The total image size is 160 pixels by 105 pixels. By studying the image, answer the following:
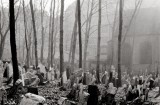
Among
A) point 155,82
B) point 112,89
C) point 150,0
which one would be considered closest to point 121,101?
point 112,89

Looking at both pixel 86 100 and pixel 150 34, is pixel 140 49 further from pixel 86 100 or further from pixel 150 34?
pixel 86 100

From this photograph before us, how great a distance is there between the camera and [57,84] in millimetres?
11180

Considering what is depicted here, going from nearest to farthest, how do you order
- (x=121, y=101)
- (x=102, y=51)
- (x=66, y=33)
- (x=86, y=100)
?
(x=86, y=100) < (x=121, y=101) < (x=102, y=51) < (x=66, y=33)

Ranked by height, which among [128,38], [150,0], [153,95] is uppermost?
[150,0]

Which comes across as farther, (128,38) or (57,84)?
(128,38)

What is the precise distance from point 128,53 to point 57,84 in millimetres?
29075

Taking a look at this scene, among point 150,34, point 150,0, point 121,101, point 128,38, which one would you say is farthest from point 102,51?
point 121,101

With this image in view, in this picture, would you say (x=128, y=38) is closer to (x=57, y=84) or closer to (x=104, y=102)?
(x=57, y=84)

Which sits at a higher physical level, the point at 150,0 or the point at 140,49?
the point at 150,0

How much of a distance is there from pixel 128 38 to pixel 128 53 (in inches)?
99.0

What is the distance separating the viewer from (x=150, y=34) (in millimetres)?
37562

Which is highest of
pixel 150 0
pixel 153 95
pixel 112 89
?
pixel 150 0

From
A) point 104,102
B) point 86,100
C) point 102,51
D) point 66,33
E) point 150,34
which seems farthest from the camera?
point 66,33

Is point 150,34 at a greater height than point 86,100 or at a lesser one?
greater
